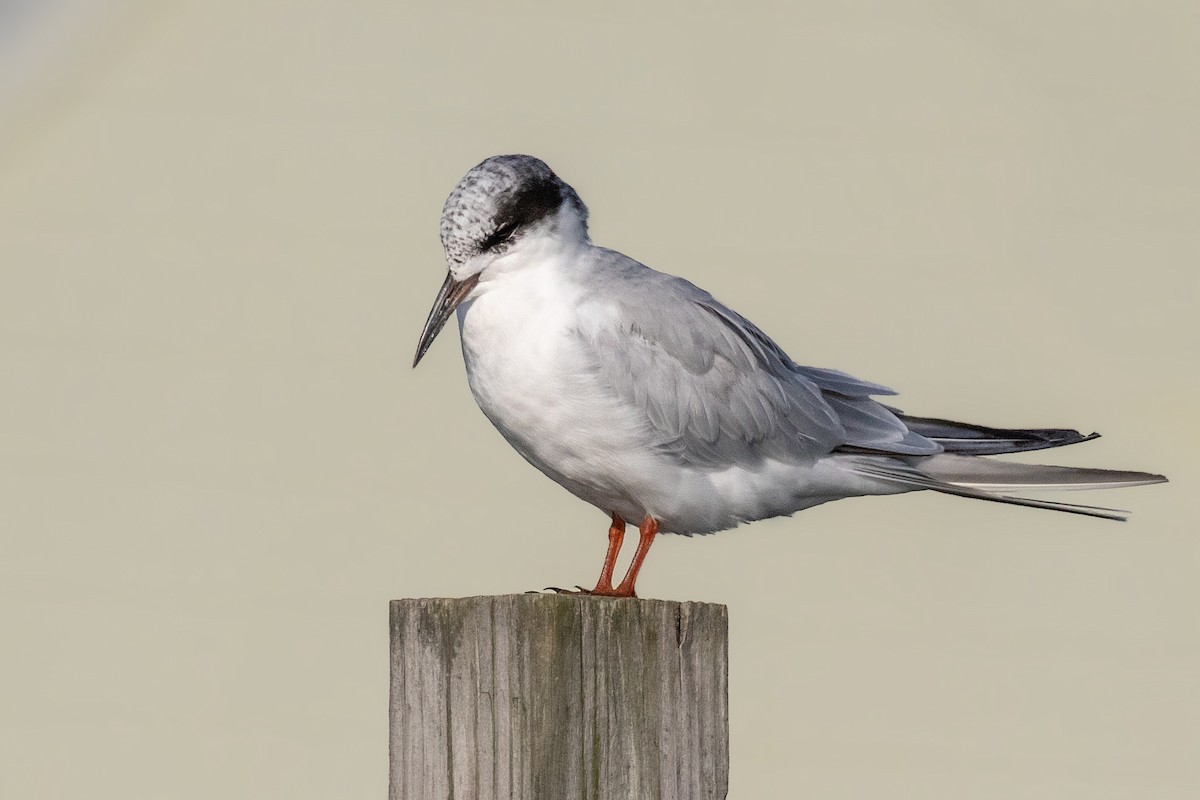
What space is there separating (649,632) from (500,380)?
118 cm

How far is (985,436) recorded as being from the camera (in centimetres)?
504

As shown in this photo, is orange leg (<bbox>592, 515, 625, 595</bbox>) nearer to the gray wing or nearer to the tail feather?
the gray wing

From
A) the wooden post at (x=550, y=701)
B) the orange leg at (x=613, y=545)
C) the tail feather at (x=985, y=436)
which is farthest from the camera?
the tail feather at (x=985, y=436)

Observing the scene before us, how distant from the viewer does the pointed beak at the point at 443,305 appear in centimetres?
423

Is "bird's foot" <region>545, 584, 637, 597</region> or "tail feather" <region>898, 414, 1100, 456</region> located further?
"tail feather" <region>898, 414, 1100, 456</region>

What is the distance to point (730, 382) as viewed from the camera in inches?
183

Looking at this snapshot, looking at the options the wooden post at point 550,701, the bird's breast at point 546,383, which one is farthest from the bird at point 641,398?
the wooden post at point 550,701

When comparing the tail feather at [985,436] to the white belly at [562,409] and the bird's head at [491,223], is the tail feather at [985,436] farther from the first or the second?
the bird's head at [491,223]

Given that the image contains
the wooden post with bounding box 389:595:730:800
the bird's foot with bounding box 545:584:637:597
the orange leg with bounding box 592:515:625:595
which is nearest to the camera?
the wooden post with bounding box 389:595:730:800

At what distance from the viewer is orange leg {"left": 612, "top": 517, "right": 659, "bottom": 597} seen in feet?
14.5

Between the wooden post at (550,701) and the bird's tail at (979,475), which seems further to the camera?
the bird's tail at (979,475)

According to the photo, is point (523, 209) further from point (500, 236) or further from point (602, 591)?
point (602, 591)

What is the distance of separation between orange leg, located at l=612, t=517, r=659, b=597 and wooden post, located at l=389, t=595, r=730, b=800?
926 mm

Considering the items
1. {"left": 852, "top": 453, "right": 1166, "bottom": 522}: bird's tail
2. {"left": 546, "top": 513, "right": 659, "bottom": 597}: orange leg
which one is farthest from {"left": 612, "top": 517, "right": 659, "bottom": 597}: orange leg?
{"left": 852, "top": 453, "right": 1166, "bottom": 522}: bird's tail
